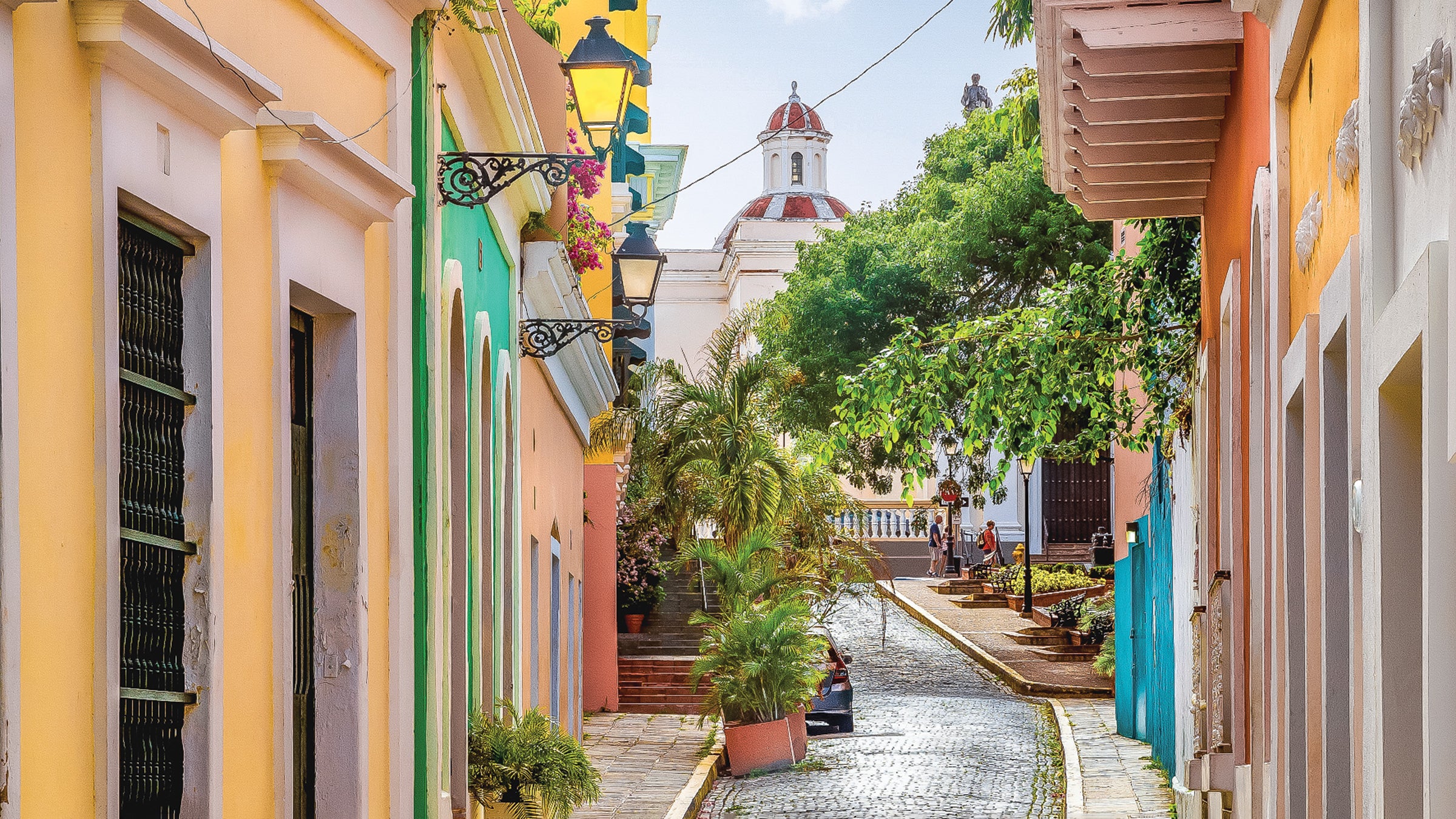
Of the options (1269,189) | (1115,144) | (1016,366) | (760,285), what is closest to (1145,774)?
(1016,366)

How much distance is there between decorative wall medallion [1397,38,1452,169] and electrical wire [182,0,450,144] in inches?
99.9

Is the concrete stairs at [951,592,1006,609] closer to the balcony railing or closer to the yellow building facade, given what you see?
the balcony railing

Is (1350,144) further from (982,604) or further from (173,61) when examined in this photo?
(982,604)

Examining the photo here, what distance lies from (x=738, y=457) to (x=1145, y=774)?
14.8 m

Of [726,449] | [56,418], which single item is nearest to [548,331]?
[56,418]

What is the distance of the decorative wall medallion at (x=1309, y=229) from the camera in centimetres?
478

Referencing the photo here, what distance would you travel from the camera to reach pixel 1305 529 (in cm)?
481

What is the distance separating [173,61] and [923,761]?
14.0 metres

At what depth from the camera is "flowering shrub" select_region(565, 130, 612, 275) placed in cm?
1207

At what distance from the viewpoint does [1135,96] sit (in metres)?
7.62

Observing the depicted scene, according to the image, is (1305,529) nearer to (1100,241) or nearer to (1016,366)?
(1016,366)

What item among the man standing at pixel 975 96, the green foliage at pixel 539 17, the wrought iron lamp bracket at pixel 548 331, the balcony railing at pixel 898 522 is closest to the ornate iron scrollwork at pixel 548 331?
the wrought iron lamp bracket at pixel 548 331

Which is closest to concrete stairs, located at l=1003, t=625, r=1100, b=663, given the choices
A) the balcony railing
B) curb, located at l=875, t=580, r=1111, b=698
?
curb, located at l=875, t=580, r=1111, b=698

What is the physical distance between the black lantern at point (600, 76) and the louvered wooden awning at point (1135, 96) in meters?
2.46
